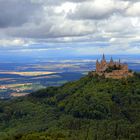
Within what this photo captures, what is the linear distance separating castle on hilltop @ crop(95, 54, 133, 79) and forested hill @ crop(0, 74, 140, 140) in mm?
2192

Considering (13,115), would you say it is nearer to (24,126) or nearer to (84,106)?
(24,126)

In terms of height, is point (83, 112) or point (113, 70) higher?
point (113, 70)

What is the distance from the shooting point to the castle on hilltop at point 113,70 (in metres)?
135

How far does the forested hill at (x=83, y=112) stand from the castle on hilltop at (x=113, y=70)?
86.3 inches

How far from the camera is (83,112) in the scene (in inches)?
4673

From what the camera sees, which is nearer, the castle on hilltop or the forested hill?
the forested hill

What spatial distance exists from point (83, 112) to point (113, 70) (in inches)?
980

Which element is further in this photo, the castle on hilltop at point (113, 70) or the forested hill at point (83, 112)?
the castle on hilltop at point (113, 70)

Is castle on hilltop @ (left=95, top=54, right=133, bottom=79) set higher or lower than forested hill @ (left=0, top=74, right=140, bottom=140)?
higher

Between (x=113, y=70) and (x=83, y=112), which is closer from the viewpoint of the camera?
(x=83, y=112)

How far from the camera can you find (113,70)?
137 meters

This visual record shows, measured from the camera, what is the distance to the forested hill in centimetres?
10256

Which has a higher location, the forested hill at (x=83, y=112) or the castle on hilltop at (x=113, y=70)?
the castle on hilltop at (x=113, y=70)

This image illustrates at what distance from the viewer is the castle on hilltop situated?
13462 centimetres
